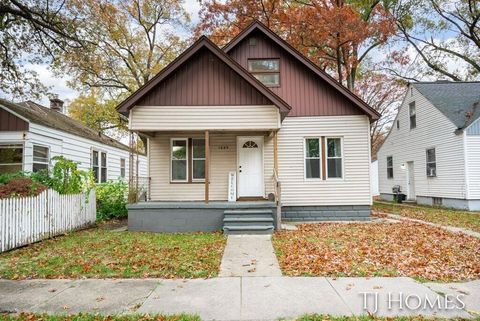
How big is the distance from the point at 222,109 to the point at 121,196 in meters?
6.44

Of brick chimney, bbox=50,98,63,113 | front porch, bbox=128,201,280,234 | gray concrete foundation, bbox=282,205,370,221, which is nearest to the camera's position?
front porch, bbox=128,201,280,234

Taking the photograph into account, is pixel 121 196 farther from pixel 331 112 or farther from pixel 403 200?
pixel 403 200

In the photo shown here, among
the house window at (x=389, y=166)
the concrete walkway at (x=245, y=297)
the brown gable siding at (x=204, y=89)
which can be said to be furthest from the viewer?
the house window at (x=389, y=166)

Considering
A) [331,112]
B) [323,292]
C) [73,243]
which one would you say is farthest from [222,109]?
[323,292]

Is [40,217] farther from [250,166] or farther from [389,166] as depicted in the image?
[389,166]

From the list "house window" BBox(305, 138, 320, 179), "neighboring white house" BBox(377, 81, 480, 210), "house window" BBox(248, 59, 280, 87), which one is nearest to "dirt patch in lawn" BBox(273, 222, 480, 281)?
"house window" BBox(305, 138, 320, 179)

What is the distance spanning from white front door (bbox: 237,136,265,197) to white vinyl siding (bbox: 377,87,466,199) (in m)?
10.1

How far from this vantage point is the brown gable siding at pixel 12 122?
10.9 meters

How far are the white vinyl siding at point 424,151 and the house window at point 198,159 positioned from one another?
12243 mm

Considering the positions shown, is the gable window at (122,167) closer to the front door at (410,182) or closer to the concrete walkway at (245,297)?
the concrete walkway at (245,297)

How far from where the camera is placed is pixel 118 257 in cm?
665

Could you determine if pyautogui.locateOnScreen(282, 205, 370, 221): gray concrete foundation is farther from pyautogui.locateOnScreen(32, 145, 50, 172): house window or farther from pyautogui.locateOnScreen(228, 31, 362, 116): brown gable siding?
pyautogui.locateOnScreen(32, 145, 50, 172): house window

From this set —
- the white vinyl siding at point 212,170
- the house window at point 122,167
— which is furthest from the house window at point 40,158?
the house window at point 122,167

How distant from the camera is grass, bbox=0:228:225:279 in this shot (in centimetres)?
562
